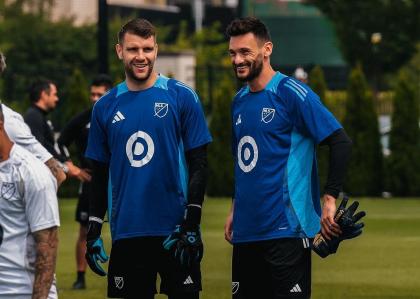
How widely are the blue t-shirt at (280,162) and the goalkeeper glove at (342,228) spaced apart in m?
0.22

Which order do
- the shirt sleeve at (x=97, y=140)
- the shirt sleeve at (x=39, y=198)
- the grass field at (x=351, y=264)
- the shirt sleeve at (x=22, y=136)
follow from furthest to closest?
the grass field at (x=351, y=264)
the shirt sleeve at (x=22, y=136)
the shirt sleeve at (x=97, y=140)
the shirt sleeve at (x=39, y=198)

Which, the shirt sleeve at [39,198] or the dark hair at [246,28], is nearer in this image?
the shirt sleeve at [39,198]

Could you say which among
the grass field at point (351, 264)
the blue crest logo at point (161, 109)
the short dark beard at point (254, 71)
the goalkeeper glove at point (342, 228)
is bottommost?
the grass field at point (351, 264)

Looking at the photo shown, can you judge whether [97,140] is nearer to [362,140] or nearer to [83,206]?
[83,206]

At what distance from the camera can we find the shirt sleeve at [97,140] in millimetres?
8727

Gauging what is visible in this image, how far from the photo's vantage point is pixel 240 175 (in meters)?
8.53

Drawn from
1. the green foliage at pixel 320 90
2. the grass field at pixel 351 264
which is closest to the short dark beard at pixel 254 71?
the grass field at pixel 351 264

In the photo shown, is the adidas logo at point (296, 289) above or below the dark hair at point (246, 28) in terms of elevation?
below

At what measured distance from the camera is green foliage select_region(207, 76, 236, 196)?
28.2m

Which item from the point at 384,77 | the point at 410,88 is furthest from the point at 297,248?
the point at 384,77

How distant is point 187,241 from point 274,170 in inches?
25.6

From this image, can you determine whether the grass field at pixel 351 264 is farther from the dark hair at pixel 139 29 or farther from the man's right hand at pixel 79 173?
the dark hair at pixel 139 29

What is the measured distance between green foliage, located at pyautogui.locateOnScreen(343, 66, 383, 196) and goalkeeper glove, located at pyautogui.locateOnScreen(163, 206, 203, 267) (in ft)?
65.1

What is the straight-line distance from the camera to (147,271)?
858 cm
